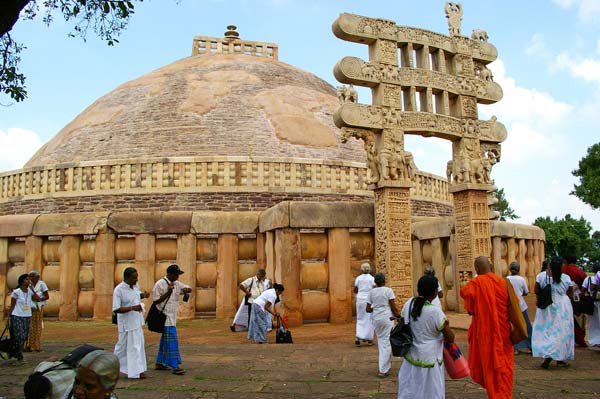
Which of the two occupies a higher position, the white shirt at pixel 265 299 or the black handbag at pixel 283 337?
the white shirt at pixel 265 299

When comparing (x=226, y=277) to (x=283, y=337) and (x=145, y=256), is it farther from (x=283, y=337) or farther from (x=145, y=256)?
(x=283, y=337)

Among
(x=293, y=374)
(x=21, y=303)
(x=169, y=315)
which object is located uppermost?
(x=21, y=303)

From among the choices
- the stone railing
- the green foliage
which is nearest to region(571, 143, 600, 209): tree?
the green foliage

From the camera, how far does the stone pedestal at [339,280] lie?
367 inches

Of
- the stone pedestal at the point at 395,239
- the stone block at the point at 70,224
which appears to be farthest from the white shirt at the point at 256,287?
the stone block at the point at 70,224

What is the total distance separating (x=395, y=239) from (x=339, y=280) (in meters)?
1.18

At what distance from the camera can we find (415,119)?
9766mm

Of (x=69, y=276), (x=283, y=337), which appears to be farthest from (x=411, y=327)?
(x=69, y=276)

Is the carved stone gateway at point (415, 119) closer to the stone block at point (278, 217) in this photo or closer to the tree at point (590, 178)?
the stone block at point (278, 217)

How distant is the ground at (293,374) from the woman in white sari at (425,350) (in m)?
0.98

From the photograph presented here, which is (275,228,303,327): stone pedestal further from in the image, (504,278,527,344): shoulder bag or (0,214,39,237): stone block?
(0,214,39,237): stone block

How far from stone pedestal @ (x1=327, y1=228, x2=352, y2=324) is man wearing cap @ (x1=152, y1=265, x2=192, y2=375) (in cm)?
379

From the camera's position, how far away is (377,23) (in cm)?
965

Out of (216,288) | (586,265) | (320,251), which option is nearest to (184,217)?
(216,288)
